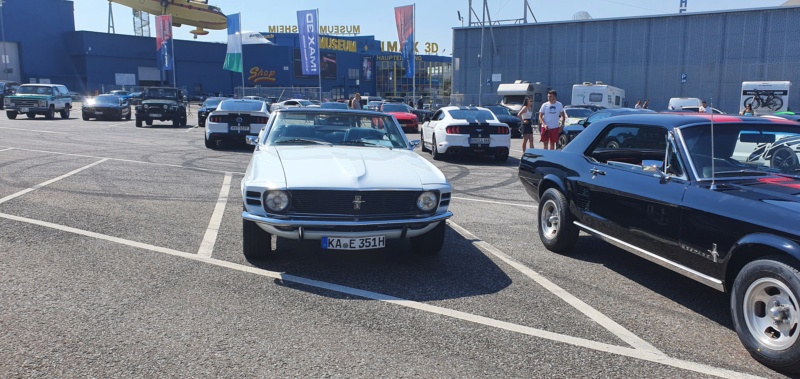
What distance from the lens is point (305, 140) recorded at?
6.79 meters

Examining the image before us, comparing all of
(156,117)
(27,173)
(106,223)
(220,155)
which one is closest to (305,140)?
(106,223)

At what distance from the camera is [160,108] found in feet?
86.4

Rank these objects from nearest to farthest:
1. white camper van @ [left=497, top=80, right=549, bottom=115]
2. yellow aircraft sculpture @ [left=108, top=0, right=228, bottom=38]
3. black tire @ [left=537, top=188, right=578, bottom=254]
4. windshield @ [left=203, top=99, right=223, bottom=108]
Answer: black tire @ [left=537, top=188, right=578, bottom=254]
windshield @ [left=203, top=99, right=223, bottom=108]
white camper van @ [left=497, top=80, right=549, bottom=115]
yellow aircraft sculpture @ [left=108, top=0, right=228, bottom=38]

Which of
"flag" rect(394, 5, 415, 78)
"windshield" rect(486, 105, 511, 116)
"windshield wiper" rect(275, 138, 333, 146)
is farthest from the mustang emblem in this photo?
"flag" rect(394, 5, 415, 78)

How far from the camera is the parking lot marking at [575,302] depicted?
4109mm

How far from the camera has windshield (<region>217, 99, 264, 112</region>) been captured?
17.3 meters

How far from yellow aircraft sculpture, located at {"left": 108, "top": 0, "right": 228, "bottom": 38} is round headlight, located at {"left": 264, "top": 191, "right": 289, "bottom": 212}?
57.1 m

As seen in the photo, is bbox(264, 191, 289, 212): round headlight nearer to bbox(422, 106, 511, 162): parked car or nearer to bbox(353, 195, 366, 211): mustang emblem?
bbox(353, 195, 366, 211): mustang emblem

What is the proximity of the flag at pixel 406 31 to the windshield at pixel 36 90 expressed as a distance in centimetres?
1898

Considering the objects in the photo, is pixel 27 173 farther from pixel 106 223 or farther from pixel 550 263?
pixel 550 263

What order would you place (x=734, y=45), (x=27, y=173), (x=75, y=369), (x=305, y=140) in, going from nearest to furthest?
(x=75, y=369), (x=305, y=140), (x=27, y=173), (x=734, y=45)

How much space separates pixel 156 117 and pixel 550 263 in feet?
77.7

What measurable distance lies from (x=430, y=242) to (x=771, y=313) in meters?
2.96

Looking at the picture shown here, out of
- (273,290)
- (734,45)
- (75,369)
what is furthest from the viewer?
(734,45)
